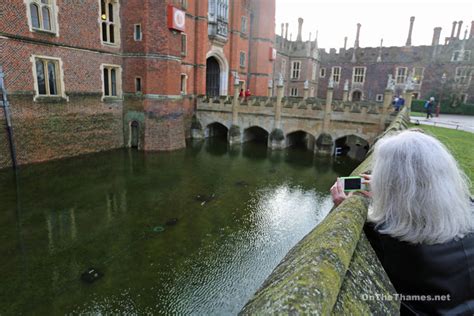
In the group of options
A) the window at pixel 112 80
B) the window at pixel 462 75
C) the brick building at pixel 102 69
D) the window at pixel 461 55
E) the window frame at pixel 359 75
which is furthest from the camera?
the window frame at pixel 359 75

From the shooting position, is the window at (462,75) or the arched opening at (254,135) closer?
the arched opening at (254,135)

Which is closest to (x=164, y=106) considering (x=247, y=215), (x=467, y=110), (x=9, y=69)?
(x=9, y=69)

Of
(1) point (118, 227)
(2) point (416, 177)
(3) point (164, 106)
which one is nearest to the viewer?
(2) point (416, 177)

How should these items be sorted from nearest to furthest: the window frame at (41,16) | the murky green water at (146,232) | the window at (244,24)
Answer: the murky green water at (146,232), the window frame at (41,16), the window at (244,24)

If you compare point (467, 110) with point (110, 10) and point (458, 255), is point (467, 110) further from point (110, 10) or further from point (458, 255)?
point (458, 255)

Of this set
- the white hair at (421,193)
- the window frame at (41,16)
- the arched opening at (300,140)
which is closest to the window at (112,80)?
the window frame at (41,16)

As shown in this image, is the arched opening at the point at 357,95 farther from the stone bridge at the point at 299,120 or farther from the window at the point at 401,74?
the stone bridge at the point at 299,120

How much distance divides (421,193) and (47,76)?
15.8m

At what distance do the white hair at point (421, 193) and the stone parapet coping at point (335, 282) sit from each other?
25cm

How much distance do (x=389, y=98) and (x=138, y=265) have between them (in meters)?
15.3

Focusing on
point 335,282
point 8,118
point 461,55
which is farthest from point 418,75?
point 335,282

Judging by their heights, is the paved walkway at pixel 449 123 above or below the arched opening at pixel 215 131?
above

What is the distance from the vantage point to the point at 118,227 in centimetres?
827

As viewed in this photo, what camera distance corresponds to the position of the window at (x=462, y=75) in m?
31.1
